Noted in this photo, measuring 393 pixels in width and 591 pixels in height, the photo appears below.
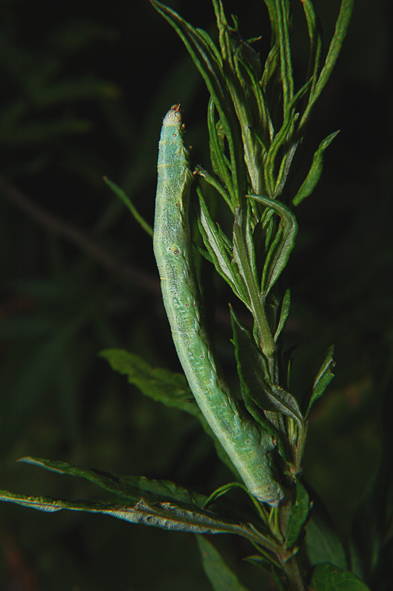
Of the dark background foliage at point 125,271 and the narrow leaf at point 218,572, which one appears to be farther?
the dark background foliage at point 125,271

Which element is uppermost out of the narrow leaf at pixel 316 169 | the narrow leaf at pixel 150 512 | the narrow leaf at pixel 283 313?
the narrow leaf at pixel 316 169

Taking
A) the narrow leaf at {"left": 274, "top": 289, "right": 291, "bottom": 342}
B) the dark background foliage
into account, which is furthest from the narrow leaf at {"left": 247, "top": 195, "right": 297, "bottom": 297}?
the dark background foliage

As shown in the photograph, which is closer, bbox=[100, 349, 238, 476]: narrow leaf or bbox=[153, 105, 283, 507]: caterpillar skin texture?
bbox=[153, 105, 283, 507]: caterpillar skin texture

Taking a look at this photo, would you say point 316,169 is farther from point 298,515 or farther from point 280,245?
point 298,515

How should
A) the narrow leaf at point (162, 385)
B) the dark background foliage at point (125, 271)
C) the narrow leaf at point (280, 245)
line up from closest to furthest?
the narrow leaf at point (280, 245), the narrow leaf at point (162, 385), the dark background foliage at point (125, 271)

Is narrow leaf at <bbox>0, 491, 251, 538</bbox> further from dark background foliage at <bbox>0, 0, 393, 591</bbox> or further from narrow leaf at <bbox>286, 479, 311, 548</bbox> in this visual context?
dark background foliage at <bbox>0, 0, 393, 591</bbox>

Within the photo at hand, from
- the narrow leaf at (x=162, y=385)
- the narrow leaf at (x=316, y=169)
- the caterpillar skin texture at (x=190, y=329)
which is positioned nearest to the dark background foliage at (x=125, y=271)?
the narrow leaf at (x=162, y=385)

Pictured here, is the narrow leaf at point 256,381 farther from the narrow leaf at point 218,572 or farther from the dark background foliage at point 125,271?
the dark background foliage at point 125,271
